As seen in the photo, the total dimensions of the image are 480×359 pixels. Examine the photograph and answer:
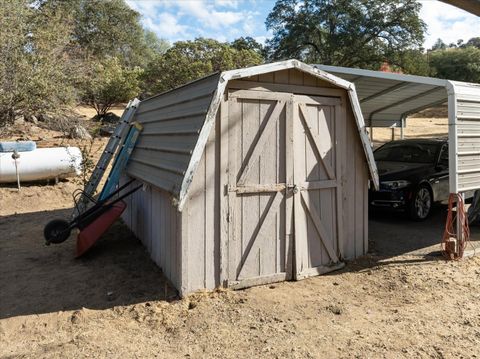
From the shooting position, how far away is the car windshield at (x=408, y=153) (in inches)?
355

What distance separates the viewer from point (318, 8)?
95.7 ft

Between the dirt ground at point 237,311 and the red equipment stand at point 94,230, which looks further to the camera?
the red equipment stand at point 94,230

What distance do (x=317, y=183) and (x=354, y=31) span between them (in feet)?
83.8

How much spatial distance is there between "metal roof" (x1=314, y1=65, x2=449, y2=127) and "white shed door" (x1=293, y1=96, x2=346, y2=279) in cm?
100

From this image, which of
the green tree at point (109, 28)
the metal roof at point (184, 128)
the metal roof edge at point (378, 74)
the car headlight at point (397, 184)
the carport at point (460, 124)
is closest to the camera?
the metal roof at point (184, 128)

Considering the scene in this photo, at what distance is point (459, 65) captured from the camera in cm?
4312

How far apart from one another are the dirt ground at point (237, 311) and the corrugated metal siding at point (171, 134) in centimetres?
131

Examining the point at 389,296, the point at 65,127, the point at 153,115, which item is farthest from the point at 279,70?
the point at 65,127

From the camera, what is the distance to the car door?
339 inches

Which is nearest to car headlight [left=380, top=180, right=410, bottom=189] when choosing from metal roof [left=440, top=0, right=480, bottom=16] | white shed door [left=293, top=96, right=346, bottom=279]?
white shed door [left=293, top=96, right=346, bottom=279]

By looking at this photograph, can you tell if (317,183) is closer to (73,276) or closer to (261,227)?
(261,227)

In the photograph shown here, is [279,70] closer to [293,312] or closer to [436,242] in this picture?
[293,312]

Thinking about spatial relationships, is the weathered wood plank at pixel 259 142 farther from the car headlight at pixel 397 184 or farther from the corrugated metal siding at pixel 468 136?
the car headlight at pixel 397 184

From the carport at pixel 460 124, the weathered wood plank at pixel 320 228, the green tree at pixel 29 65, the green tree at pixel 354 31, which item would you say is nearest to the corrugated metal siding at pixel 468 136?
the carport at pixel 460 124
